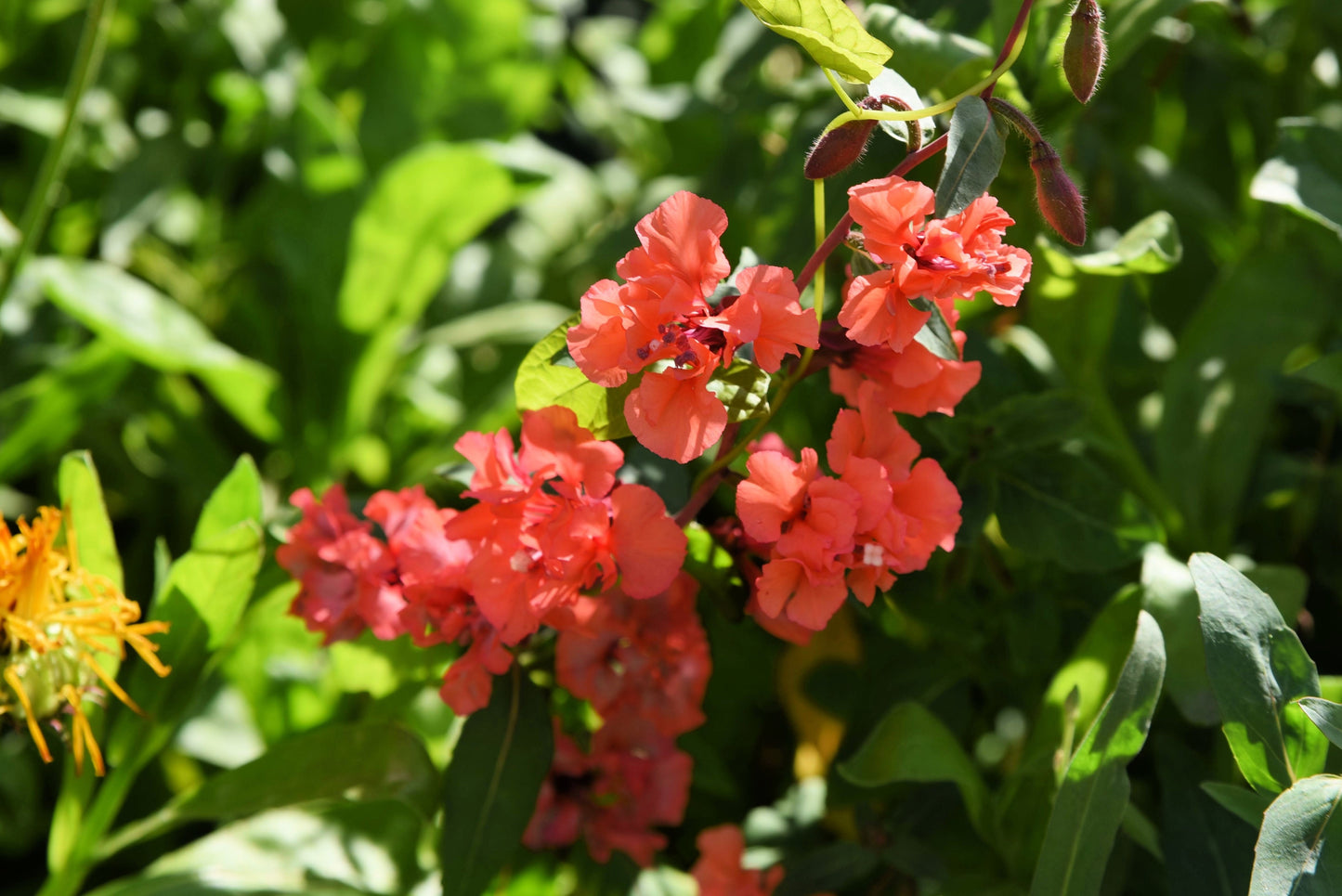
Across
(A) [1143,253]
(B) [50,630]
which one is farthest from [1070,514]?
(B) [50,630]

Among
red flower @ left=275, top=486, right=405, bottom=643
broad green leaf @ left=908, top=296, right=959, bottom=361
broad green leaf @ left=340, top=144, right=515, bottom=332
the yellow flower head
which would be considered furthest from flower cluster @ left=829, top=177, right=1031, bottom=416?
broad green leaf @ left=340, top=144, right=515, bottom=332

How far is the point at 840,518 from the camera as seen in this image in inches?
14.7

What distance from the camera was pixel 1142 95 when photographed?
2.36 ft

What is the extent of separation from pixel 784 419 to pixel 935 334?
22 centimetres

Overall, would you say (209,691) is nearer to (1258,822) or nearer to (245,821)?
(245,821)

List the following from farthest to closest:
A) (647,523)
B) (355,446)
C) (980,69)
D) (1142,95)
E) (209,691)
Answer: (355,446), (1142,95), (209,691), (980,69), (647,523)

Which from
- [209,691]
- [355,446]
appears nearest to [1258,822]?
[209,691]

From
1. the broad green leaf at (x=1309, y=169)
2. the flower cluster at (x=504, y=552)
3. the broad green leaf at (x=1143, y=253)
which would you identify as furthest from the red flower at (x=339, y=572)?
the broad green leaf at (x=1309, y=169)

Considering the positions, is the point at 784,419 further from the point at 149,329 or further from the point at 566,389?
the point at 149,329

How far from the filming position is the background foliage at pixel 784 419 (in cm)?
50

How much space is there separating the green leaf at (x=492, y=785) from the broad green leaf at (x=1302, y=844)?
264 mm

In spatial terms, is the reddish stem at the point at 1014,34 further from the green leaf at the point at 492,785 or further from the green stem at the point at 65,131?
the green stem at the point at 65,131

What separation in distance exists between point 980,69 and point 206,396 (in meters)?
0.63

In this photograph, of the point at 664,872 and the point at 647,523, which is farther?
the point at 664,872
